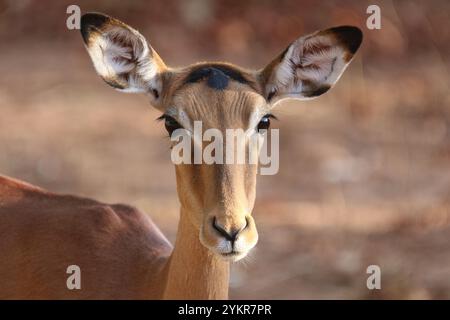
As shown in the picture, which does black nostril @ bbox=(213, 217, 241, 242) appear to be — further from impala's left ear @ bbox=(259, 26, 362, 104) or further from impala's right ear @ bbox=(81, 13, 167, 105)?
impala's right ear @ bbox=(81, 13, 167, 105)

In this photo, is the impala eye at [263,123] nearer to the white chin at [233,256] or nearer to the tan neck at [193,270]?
the tan neck at [193,270]

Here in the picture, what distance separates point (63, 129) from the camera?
16.0 metres

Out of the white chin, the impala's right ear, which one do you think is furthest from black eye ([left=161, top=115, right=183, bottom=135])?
the white chin

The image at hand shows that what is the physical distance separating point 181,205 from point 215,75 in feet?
2.64

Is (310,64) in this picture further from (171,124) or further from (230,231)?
(230,231)

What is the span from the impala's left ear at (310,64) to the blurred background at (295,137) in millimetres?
4406

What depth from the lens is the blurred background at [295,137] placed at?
40.0 ft

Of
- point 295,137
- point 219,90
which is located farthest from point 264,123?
point 295,137

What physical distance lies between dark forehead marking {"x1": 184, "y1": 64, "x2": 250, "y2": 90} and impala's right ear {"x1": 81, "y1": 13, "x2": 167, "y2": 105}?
32cm

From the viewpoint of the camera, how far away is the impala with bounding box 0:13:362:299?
621 cm

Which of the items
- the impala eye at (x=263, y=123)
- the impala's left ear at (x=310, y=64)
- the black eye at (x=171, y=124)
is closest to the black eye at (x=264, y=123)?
the impala eye at (x=263, y=123)

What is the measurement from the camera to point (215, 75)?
6508 millimetres
